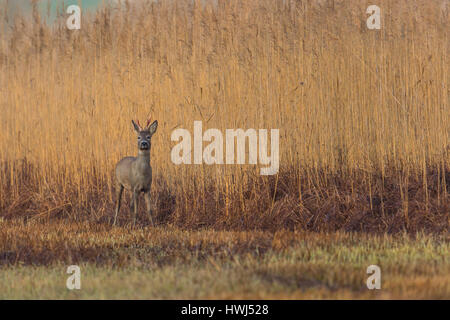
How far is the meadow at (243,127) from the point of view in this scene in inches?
229

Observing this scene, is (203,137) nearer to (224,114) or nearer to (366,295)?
(224,114)

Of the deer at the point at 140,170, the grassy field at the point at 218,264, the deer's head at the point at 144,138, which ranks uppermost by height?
the deer's head at the point at 144,138

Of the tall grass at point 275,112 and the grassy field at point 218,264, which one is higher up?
the tall grass at point 275,112

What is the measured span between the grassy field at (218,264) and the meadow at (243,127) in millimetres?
36

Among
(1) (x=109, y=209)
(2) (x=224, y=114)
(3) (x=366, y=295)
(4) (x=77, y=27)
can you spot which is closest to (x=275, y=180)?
(2) (x=224, y=114)

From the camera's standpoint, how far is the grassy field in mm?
4121

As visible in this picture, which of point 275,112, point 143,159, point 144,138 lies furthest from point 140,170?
point 275,112

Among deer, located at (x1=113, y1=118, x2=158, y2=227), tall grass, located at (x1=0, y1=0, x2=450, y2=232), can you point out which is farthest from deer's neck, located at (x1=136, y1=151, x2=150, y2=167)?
tall grass, located at (x1=0, y1=0, x2=450, y2=232)

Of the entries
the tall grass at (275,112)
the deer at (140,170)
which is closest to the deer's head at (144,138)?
the deer at (140,170)

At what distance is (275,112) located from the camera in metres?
7.39

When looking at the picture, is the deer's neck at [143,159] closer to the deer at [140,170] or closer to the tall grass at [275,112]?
the deer at [140,170]

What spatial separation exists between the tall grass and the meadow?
2 centimetres

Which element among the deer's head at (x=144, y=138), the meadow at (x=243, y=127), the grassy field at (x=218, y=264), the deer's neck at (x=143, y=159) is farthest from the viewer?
the deer's neck at (x=143, y=159)
